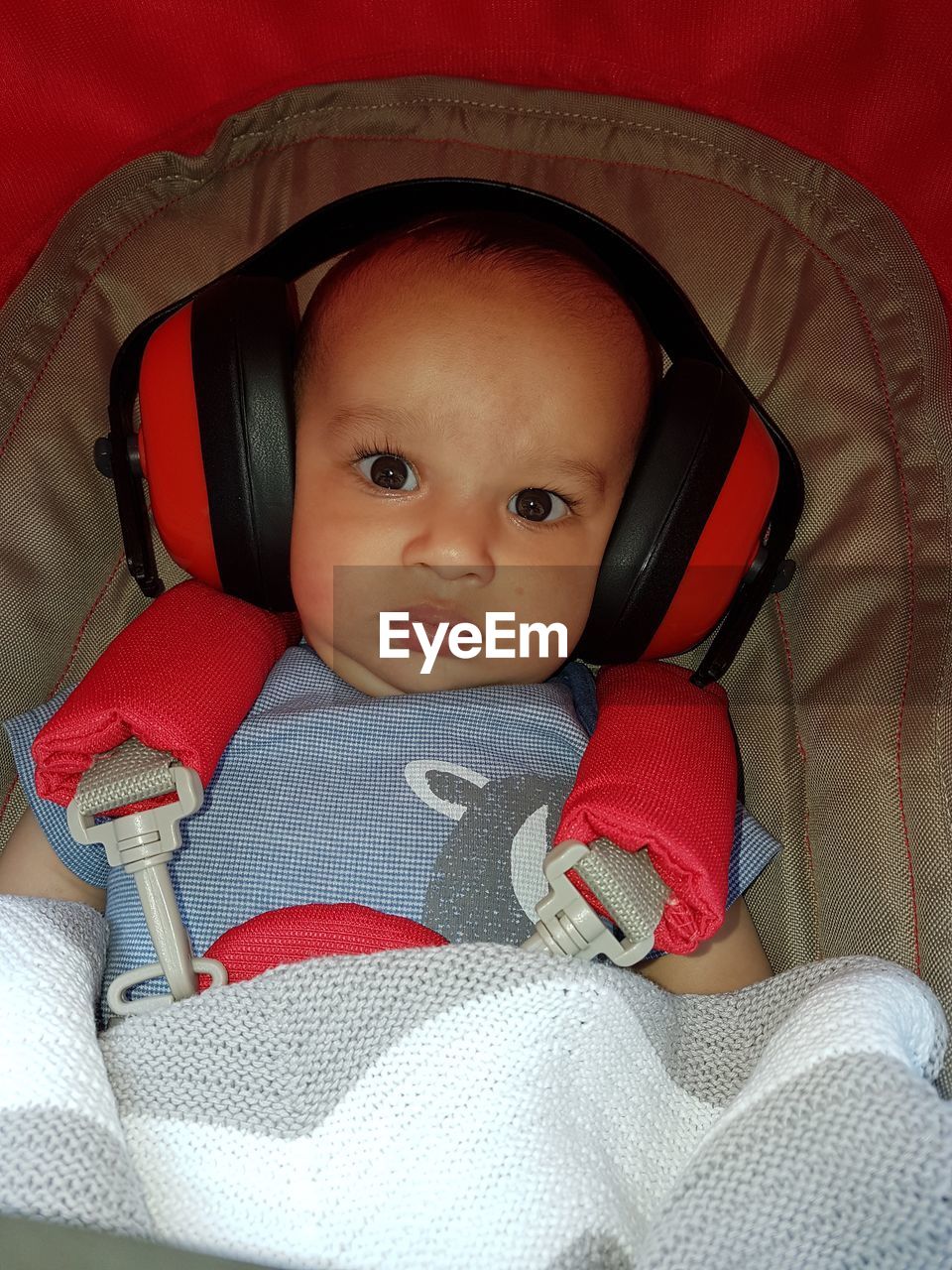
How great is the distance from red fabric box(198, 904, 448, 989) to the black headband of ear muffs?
0.34 meters

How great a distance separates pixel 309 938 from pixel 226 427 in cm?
41

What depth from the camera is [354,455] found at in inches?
39.7

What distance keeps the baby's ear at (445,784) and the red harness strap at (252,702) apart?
107mm

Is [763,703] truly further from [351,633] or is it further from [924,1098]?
[924,1098]

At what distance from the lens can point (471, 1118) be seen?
2.33ft

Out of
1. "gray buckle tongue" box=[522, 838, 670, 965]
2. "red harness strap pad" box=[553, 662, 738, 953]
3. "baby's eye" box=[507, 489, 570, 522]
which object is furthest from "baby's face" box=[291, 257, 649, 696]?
"gray buckle tongue" box=[522, 838, 670, 965]

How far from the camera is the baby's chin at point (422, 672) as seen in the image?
1046 millimetres

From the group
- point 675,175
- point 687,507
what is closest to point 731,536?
point 687,507

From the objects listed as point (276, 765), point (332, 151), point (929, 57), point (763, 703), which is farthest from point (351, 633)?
point (929, 57)

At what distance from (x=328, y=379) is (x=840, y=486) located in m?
0.46

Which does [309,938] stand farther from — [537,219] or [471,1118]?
[537,219]

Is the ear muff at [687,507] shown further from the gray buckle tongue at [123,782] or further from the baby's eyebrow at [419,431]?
the gray buckle tongue at [123,782]

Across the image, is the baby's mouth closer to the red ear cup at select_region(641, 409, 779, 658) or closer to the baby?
the baby

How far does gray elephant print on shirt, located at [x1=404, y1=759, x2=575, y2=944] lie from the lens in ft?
3.13
